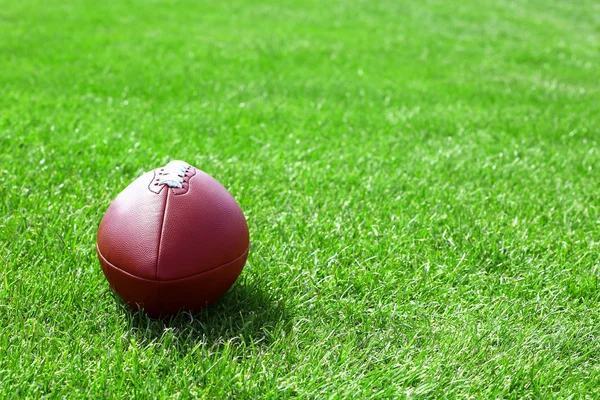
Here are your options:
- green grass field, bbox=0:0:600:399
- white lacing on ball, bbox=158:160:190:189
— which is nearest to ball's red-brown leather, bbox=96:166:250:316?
white lacing on ball, bbox=158:160:190:189

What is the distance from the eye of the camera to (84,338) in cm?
292

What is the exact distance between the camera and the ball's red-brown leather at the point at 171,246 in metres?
2.92

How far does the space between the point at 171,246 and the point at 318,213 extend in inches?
65.9

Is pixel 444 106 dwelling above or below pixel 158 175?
below

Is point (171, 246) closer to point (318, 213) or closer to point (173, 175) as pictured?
point (173, 175)

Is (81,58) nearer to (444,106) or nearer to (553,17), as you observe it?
(444,106)

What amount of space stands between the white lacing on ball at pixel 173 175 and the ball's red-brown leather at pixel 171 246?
0.03m

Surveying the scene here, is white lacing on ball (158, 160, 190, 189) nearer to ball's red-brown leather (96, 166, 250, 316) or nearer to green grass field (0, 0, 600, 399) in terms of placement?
ball's red-brown leather (96, 166, 250, 316)

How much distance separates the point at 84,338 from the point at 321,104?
15.7 feet

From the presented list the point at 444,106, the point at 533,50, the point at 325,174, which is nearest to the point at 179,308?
the point at 325,174

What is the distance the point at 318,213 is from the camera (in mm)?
4434

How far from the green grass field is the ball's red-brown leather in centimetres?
17

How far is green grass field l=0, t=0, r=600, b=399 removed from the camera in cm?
283

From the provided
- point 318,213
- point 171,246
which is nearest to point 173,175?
point 171,246
